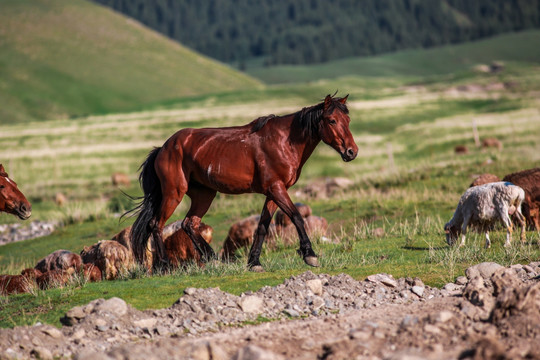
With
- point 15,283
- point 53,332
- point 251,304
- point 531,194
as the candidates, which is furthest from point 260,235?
point 531,194

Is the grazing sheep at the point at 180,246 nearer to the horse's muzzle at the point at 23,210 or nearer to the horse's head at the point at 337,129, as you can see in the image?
the horse's muzzle at the point at 23,210

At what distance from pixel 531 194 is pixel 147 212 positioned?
8.01m

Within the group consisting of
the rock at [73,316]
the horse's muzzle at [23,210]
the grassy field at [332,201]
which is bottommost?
the grassy field at [332,201]

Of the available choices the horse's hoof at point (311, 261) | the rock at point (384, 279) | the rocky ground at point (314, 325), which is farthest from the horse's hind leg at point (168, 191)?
the rock at point (384, 279)

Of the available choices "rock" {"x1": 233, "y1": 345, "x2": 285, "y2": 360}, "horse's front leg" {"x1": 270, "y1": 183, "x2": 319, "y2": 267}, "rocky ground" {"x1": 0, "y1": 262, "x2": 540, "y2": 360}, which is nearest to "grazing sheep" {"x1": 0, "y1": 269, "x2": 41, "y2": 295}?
"rocky ground" {"x1": 0, "y1": 262, "x2": 540, "y2": 360}

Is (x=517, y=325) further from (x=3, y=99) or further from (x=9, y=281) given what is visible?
(x=3, y=99)

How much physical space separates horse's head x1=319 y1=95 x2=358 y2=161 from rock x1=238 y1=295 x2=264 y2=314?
3.05 metres

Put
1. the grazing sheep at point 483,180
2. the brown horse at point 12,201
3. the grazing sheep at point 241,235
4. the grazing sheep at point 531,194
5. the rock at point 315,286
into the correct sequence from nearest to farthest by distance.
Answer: the rock at point 315,286 → the brown horse at point 12,201 → the grazing sheep at point 531,194 → the grazing sheep at point 241,235 → the grazing sheep at point 483,180

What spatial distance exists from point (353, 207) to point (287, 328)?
11.8 metres

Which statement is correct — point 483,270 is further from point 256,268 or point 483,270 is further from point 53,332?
point 53,332

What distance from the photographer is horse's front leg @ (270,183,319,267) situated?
37.7 feet

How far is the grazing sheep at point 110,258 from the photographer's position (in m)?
13.5

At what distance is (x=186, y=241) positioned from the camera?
1509 centimetres

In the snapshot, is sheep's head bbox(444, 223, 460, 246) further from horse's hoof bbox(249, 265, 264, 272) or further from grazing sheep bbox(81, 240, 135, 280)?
grazing sheep bbox(81, 240, 135, 280)
